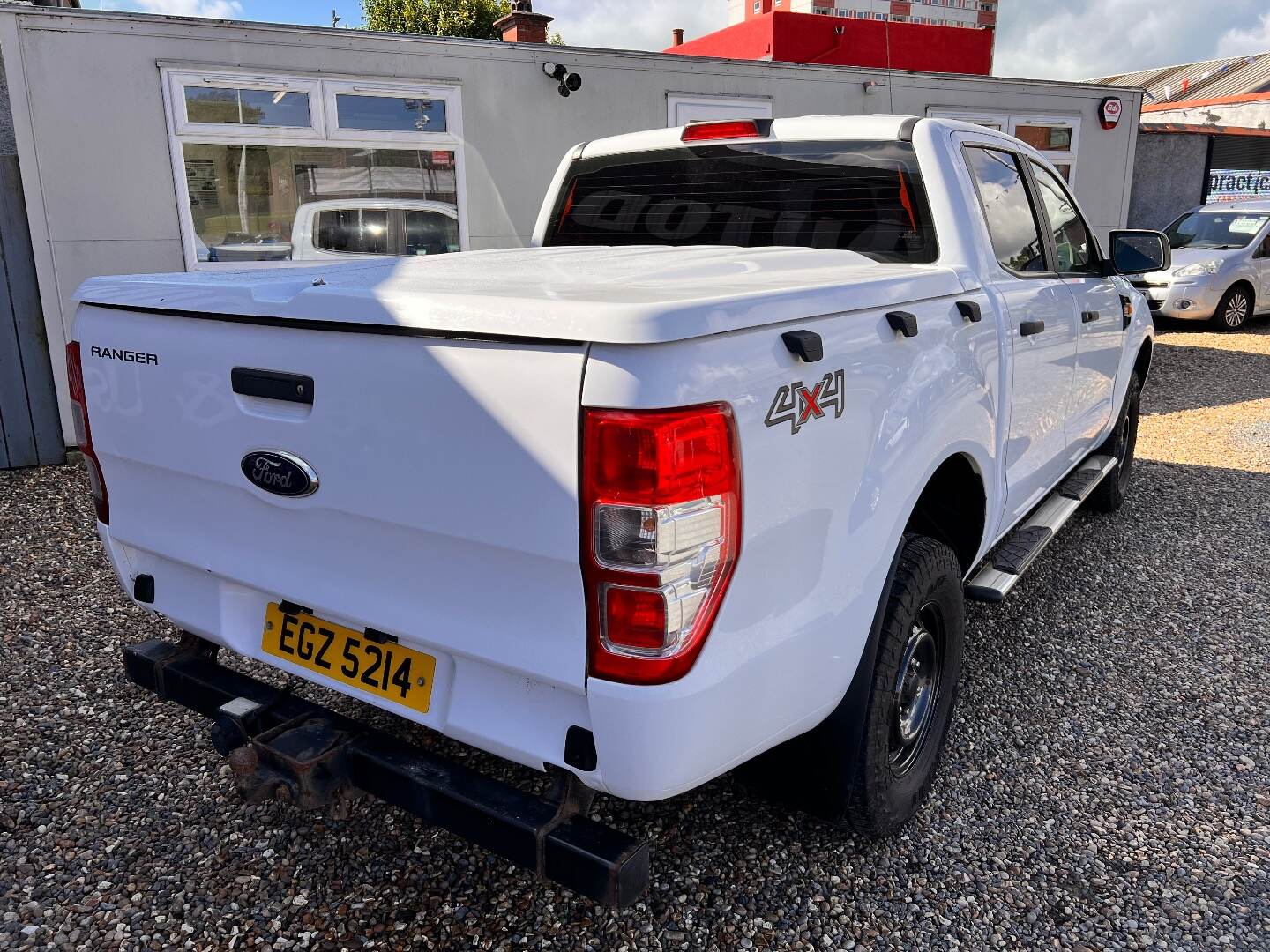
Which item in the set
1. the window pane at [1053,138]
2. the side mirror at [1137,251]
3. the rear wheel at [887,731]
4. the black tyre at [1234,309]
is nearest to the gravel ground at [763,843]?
the rear wheel at [887,731]

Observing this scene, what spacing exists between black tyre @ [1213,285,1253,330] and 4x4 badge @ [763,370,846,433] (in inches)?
541

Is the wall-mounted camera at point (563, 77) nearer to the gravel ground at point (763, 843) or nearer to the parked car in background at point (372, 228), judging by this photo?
the parked car in background at point (372, 228)

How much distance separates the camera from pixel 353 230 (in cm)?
804

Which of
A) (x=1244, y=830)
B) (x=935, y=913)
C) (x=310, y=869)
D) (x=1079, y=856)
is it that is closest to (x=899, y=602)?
(x=935, y=913)

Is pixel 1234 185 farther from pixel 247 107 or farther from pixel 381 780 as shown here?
pixel 381 780

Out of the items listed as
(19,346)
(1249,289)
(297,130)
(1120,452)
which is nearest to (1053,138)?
(1249,289)

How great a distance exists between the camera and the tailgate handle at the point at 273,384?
1949 mm

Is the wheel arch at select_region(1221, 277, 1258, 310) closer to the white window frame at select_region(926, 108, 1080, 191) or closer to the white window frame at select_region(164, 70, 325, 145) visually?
the white window frame at select_region(926, 108, 1080, 191)

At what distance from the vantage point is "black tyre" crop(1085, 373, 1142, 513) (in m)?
5.23

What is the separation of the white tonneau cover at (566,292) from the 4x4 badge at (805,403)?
0.44 feet

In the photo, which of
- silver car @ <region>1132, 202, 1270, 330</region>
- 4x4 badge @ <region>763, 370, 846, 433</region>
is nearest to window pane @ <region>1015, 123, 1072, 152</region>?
silver car @ <region>1132, 202, 1270, 330</region>

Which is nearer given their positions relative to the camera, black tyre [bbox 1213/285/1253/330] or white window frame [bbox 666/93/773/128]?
white window frame [bbox 666/93/773/128]

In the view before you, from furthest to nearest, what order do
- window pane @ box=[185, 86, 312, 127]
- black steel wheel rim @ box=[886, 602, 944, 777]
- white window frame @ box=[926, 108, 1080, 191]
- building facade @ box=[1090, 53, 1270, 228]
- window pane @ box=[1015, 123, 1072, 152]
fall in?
building facade @ box=[1090, 53, 1270, 228] → window pane @ box=[1015, 123, 1072, 152] → white window frame @ box=[926, 108, 1080, 191] → window pane @ box=[185, 86, 312, 127] → black steel wheel rim @ box=[886, 602, 944, 777]

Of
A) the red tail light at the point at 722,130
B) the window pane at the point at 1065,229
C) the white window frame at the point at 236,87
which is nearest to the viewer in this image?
the red tail light at the point at 722,130
